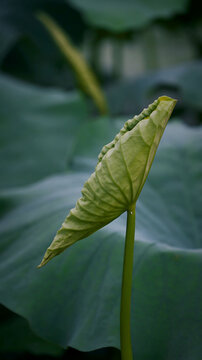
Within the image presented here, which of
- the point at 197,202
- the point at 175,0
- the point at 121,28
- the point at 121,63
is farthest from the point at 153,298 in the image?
the point at 121,63

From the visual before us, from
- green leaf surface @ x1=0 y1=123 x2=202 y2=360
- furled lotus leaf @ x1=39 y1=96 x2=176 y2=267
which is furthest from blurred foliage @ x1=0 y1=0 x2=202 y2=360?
furled lotus leaf @ x1=39 y1=96 x2=176 y2=267

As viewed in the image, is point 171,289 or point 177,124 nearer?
point 171,289

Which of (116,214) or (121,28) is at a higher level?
(121,28)

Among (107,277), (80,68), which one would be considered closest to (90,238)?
(107,277)

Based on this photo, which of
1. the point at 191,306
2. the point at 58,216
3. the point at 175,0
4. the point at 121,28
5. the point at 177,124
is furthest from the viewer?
the point at 175,0

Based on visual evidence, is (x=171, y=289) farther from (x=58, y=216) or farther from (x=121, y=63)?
(x=121, y=63)

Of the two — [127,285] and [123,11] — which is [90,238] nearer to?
[127,285]
